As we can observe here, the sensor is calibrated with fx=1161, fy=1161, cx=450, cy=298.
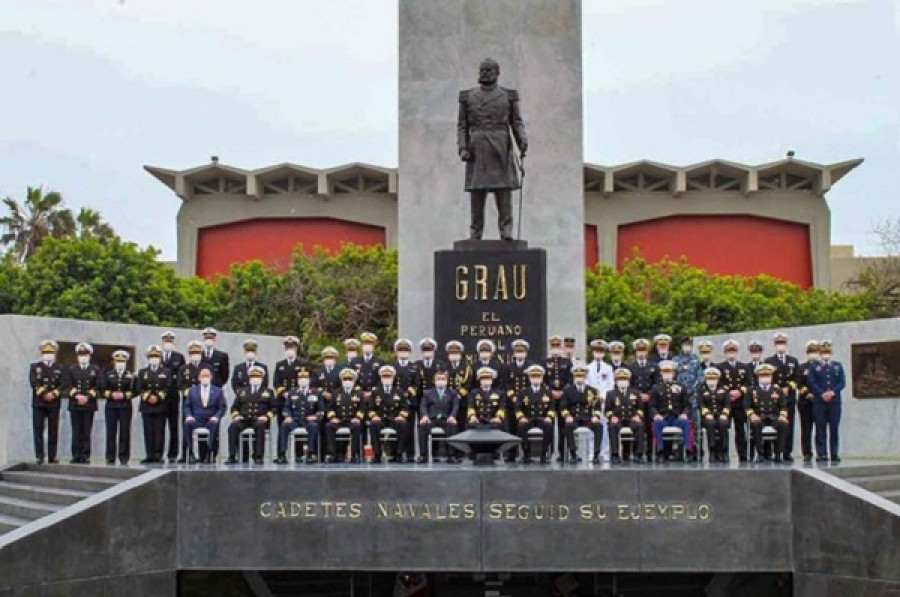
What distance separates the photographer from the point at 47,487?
48.2ft

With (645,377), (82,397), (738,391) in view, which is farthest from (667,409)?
(82,397)

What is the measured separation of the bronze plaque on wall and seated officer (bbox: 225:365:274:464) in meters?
9.85

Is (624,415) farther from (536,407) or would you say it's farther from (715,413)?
(715,413)

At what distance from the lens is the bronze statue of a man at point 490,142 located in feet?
53.1

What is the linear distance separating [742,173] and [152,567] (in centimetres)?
3874

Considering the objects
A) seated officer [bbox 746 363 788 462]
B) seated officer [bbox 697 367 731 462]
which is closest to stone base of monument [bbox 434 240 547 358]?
seated officer [bbox 697 367 731 462]

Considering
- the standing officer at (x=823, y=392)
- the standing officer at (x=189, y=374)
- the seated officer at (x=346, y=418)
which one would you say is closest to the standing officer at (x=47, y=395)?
the standing officer at (x=189, y=374)

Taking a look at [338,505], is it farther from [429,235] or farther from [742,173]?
[742,173]

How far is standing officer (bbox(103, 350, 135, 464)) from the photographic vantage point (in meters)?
15.5

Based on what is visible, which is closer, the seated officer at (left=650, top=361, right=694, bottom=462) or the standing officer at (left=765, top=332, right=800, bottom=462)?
the seated officer at (left=650, top=361, right=694, bottom=462)

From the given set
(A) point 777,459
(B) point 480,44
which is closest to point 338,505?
(A) point 777,459

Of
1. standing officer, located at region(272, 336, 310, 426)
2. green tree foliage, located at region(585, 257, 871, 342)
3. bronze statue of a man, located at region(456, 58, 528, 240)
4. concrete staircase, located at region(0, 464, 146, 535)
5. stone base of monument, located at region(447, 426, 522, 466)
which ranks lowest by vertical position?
concrete staircase, located at region(0, 464, 146, 535)

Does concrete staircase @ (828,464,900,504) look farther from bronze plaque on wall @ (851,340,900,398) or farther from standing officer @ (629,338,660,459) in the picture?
bronze plaque on wall @ (851,340,900,398)

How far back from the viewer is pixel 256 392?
14.5 meters
